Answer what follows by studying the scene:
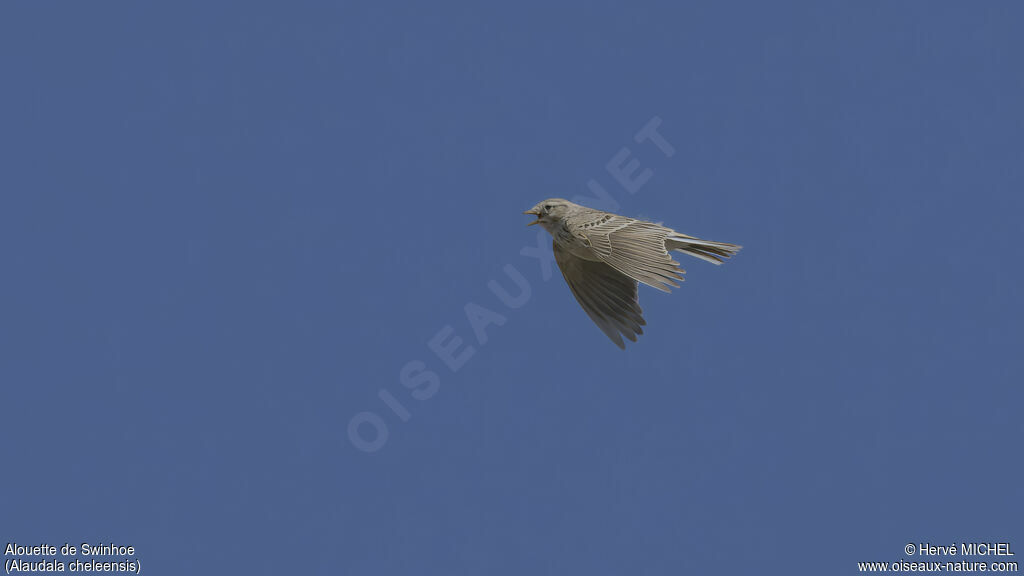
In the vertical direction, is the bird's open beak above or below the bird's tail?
above

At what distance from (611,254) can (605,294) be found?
1.15 metres

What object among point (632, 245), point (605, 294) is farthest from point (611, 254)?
point (605, 294)

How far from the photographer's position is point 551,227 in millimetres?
9133

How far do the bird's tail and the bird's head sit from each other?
1186 millimetres

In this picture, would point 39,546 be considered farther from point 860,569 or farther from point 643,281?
point 860,569

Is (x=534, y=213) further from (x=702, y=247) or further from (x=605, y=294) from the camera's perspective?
(x=702, y=247)

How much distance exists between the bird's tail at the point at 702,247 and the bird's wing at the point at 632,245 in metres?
0.13

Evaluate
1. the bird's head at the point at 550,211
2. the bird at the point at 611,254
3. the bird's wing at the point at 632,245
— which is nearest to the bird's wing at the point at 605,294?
the bird at the point at 611,254

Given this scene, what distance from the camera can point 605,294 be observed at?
9258 mm

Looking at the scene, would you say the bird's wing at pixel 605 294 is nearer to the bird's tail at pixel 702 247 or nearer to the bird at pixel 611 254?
the bird at pixel 611 254

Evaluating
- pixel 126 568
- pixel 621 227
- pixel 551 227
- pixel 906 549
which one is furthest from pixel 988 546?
pixel 126 568

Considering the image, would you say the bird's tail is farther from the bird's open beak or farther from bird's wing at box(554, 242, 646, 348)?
the bird's open beak

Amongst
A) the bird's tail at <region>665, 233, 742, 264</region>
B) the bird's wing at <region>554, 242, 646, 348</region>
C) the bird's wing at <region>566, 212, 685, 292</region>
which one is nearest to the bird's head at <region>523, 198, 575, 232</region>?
the bird's wing at <region>566, 212, 685, 292</region>

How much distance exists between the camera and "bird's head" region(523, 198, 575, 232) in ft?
29.7
